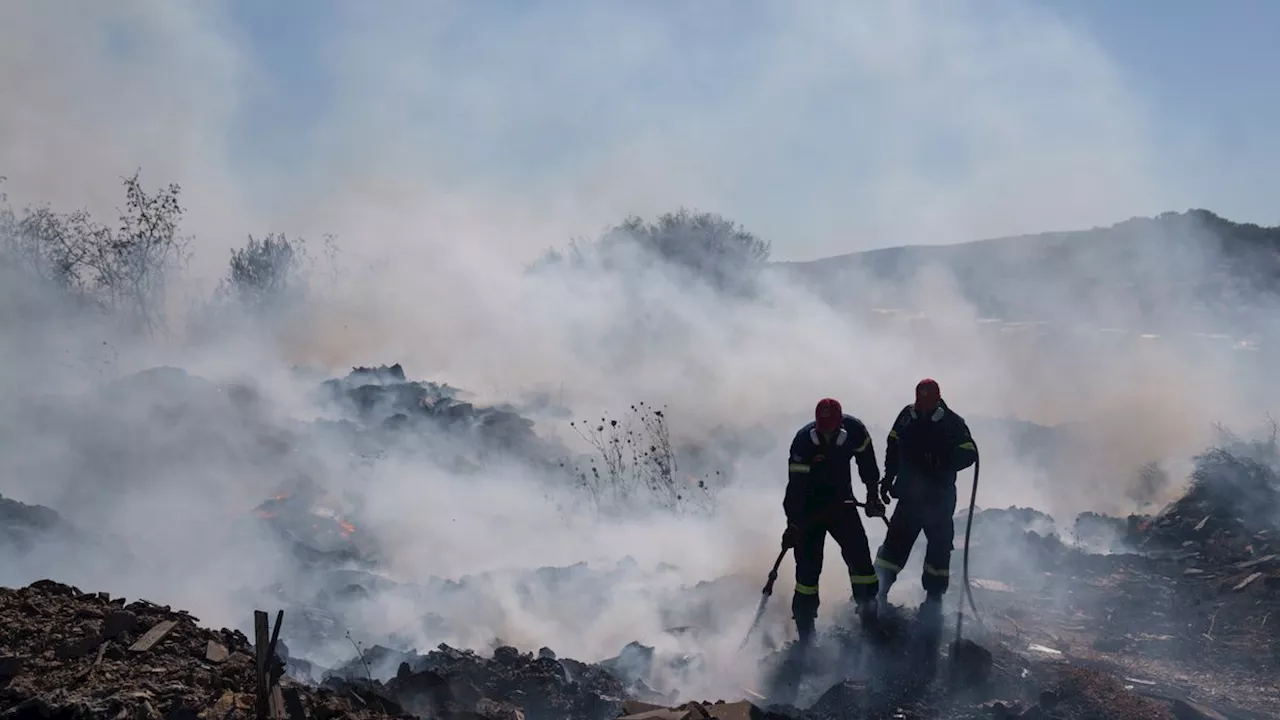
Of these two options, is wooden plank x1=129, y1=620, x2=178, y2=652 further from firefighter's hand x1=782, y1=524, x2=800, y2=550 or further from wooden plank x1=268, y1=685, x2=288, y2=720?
firefighter's hand x1=782, y1=524, x2=800, y2=550

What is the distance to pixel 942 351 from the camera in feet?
58.3

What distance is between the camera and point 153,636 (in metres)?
4.36

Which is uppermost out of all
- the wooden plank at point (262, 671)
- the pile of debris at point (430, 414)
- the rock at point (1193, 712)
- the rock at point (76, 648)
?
the pile of debris at point (430, 414)

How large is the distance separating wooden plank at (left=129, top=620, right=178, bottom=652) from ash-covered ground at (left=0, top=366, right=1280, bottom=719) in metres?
0.01

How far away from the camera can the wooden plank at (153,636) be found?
13.9 feet

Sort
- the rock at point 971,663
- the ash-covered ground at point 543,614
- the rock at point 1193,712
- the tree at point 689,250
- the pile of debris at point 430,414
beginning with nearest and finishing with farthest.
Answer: the ash-covered ground at point 543,614 < the rock at point 1193,712 < the rock at point 971,663 < the pile of debris at point 430,414 < the tree at point 689,250

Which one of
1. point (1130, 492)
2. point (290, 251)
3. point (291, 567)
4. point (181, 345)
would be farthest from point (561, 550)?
point (290, 251)

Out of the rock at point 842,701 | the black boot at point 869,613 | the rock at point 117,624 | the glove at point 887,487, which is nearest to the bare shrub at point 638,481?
the glove at point 887,487

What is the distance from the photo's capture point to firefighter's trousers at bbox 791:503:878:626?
612 centimetres

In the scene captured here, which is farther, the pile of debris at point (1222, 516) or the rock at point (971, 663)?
the pile of debris at point (1222, 516)

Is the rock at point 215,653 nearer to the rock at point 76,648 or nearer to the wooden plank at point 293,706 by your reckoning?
the rock at point 76,648

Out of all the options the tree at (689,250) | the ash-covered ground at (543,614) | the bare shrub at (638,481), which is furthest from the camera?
the tree at (689,250)

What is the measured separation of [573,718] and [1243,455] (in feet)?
29.9

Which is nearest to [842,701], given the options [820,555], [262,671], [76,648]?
[820,555]
